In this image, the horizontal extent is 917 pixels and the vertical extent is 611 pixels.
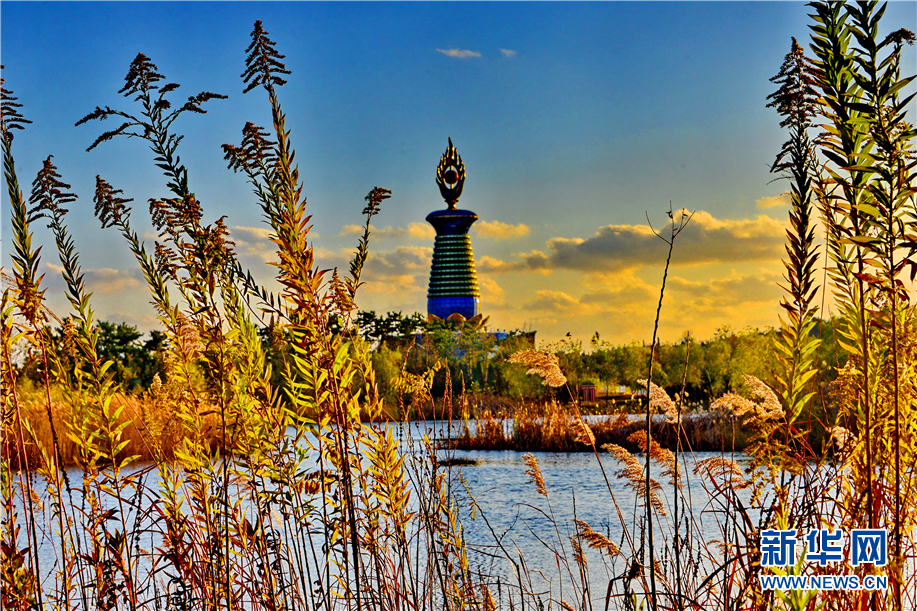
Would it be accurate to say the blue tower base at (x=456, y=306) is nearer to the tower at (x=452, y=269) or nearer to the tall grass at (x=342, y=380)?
the tower at (x=452, y=269)

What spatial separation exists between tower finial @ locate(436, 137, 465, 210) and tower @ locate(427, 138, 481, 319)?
4.18ft

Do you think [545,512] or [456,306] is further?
[456,306]

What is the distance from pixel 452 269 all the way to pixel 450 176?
804 cm

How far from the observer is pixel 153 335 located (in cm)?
2623

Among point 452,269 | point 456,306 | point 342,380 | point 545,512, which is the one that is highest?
point 452,269

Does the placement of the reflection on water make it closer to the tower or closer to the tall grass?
the tall grass

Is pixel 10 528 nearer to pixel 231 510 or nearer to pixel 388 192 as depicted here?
pixel 231 510

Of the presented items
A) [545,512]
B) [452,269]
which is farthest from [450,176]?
[545,512]

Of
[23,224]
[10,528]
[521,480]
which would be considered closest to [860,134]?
[23,224]

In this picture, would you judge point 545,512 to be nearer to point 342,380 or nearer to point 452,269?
point 342,380

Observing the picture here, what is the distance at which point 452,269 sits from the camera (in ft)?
176

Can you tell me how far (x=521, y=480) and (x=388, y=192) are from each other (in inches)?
377

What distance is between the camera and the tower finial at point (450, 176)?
182ft

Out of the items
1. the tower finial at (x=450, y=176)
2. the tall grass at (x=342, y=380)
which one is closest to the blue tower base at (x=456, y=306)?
the tower finial at (x=450, y=176)
